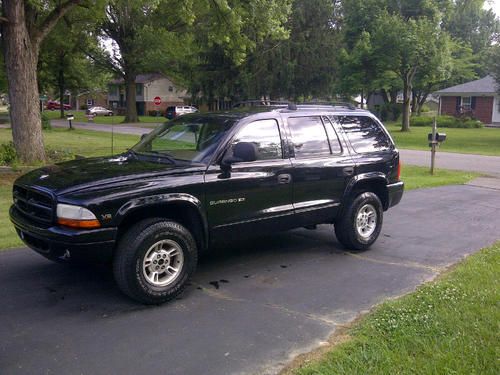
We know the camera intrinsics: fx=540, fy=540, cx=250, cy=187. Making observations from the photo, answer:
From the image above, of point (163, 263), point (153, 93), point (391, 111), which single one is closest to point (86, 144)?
point (163, 263)

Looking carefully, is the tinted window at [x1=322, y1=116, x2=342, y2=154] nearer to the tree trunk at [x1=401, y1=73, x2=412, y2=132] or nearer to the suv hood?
the suv hood

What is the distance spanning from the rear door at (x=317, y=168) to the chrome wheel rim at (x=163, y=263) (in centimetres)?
163

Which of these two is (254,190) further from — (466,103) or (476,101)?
(466,103)

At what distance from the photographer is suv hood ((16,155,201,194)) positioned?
15.7ft

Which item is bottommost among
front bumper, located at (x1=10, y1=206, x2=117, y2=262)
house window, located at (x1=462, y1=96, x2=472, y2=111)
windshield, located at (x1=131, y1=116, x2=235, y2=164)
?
front bumper, located at (x1=10, y1=206, x2=117, y2=262)

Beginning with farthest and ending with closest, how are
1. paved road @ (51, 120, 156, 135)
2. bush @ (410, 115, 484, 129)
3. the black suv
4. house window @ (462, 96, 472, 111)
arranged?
1. house window @ (462, 96, 472, 111)
2. bush @ (410, 115, 484, 129)
3. paved road @ (51, 120, 156, 135)
4. the black suv

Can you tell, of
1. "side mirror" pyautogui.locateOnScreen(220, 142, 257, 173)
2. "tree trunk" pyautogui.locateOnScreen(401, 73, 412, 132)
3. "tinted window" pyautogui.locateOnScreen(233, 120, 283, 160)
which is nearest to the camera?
"side mirror" pyautogui.locateOnScreen(220, 142, 257, 173)

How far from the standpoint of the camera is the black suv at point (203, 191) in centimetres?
470

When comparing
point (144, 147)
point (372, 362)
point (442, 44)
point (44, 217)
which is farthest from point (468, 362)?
point (442, 44)

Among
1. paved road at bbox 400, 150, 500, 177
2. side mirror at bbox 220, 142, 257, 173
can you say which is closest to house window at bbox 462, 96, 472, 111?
paved road at bbox 400, 150, 500, 177

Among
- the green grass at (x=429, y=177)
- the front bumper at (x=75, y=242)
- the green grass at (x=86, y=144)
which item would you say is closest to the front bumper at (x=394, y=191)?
the front bumper at (x=75, y=242)

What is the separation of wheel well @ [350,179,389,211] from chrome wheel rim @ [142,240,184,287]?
2.62m

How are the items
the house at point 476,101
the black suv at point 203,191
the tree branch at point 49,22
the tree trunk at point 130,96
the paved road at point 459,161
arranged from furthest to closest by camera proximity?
1. the house at point 476,101
2. the tree trunk at point 130,96
3. the paved road at point 459,161
4. the tree branch at point 49,22
5. the black suv at point 203,191

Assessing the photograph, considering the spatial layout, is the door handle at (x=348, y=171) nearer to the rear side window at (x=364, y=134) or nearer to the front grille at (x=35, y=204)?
the rear side window at (x=364, y=134)
